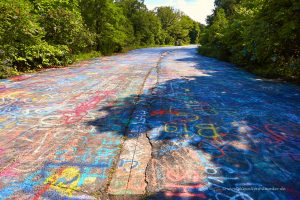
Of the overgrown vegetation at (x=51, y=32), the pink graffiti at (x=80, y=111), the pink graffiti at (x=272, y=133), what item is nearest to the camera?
the pink graffiti at (x=272, y=133)

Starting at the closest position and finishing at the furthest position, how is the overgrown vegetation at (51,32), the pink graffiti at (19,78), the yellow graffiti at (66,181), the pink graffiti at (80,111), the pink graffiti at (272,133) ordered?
the yellow graffiti at (66,181), the pink graffiti at (272,133), the pink graffiti at (80,111), the pink graffiti at (19,78), the overgrown vegetation at (51,32)

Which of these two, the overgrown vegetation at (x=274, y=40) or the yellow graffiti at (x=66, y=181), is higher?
the overgrown vegetation at (x=274, y=40)

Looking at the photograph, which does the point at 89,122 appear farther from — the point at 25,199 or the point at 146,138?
the point at 25,199

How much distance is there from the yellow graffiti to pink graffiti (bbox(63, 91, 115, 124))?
1.94 m

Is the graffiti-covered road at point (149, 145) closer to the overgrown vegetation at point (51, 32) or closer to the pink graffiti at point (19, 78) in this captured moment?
the pink graffiti at point (19, 78)

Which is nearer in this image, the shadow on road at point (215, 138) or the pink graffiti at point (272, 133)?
the shadow on road at point (215, 138)

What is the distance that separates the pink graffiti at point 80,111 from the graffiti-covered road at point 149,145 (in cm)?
2

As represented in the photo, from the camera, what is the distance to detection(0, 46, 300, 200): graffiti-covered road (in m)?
2.84

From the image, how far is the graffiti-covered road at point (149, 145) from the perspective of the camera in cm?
284

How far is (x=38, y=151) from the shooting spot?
3713mm

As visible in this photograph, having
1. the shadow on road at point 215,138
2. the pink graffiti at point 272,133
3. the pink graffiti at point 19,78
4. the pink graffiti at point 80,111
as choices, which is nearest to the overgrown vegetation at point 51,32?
the pink graffiti at point 19,78

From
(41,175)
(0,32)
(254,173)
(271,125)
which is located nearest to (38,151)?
(41,175)

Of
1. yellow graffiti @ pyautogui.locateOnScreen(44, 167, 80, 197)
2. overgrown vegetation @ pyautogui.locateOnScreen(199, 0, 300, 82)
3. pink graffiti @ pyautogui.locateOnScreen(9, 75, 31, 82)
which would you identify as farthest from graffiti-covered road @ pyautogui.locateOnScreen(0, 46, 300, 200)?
overgrown vegetation @ pyautogui.locateOnScreen(199, 0, 300, 82)

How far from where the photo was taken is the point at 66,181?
2941 mm
